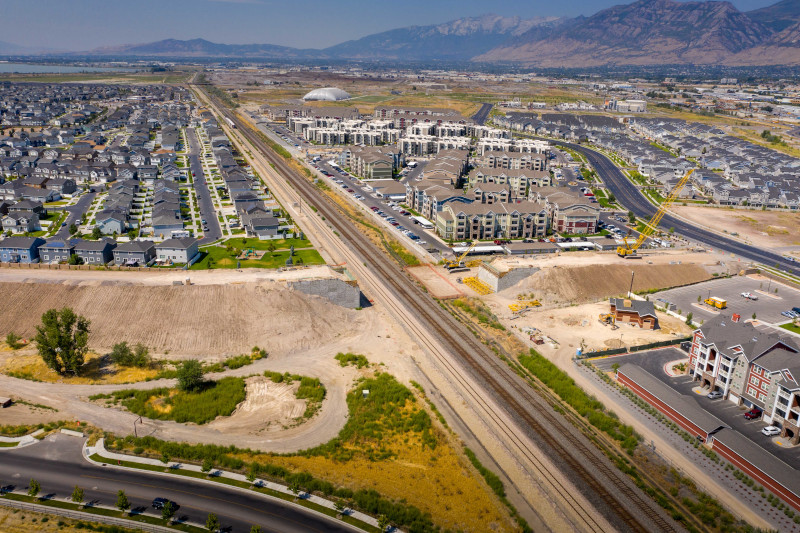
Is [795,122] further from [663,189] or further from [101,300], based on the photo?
[101,300]

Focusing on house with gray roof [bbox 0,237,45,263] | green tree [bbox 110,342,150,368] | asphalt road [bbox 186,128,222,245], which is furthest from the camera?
asphalt road [bbox 186,128,222,245]

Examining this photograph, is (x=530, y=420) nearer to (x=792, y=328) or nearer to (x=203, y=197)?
(x=792, y=328)

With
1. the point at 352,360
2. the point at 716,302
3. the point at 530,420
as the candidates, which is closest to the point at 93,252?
the point at 352,360

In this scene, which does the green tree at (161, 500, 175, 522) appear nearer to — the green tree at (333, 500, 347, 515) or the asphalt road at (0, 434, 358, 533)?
the asphalt road at (0, 434, 358, 533)

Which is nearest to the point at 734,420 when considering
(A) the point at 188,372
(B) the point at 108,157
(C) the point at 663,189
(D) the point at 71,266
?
(A) the point at 188,372

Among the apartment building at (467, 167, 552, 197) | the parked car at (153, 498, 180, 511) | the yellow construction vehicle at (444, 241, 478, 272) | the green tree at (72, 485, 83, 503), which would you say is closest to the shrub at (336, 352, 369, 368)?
the parked car at (153, 498, 180, 511)

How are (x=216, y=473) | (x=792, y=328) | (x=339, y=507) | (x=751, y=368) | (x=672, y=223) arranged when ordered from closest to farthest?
1. (x=339, y=507)
2. (x=216, y=473)
3. (x=751, y=368)
4. (x=792, y=328)
5. (x=672, y=223)
